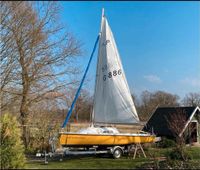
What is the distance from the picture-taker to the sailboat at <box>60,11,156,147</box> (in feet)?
49.8

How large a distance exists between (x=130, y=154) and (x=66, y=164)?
14.5ft

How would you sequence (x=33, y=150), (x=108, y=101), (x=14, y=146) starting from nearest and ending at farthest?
(x=14, y=146) → (x=108, y=101) → (x=33, y=150)

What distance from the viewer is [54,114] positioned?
2278 cm

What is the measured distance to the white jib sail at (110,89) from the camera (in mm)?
15758

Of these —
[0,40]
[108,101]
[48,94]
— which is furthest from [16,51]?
[108,101]

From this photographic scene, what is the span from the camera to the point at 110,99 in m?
15.8

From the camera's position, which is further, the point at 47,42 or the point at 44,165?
the point at 47,42

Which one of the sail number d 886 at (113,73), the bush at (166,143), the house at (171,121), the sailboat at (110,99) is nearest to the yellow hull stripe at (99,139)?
the sailboat at (110,99)

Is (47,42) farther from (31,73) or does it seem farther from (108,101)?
(108,101)

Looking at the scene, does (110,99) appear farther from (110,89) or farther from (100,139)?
(100,139)

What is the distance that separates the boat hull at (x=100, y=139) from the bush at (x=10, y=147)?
3.02 metres

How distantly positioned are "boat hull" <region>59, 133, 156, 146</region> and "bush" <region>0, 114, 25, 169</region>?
3.02 m

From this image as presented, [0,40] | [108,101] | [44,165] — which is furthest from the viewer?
[0,40]

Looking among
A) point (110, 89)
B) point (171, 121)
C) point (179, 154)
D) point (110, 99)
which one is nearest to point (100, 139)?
point (110, 99)
